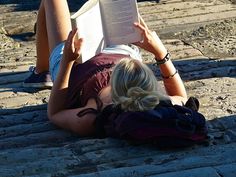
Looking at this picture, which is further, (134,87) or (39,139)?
(39,139)

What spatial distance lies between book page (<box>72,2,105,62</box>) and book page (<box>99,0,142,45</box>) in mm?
39

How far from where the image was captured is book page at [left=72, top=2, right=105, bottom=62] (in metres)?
3.91

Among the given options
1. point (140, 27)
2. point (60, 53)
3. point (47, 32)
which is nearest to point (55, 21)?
point (47, 32)

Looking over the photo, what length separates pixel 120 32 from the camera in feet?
13.2

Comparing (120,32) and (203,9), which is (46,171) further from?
(203,9)

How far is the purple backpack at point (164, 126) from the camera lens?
3.47m

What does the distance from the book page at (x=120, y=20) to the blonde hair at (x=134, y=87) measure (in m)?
0.33

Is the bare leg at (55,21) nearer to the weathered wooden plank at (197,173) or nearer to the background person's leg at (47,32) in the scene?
the background person's leg at (47,32)

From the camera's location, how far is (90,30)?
3973mm

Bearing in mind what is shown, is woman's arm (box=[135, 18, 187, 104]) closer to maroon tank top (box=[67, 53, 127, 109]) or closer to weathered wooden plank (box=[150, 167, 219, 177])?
maroon tank top (box=[67, 53, 127, 109])

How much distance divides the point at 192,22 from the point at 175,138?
352cm

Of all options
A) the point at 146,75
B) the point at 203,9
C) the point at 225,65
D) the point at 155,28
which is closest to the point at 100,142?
the point at 146,75

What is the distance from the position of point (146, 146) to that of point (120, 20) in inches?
31.1

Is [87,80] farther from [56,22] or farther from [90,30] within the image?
[56,22]
